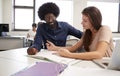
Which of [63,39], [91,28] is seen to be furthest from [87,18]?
[63,39]

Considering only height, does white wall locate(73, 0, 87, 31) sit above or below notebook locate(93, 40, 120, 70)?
above

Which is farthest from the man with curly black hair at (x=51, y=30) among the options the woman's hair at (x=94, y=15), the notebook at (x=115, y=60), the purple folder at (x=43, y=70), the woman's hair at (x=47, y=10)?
the notebook at (x=115, y=60)

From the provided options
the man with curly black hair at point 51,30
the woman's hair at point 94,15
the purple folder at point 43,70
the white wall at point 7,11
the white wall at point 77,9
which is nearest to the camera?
the purple folder at point 43,70

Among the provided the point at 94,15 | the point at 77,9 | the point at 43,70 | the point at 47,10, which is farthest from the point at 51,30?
the point at 77,9

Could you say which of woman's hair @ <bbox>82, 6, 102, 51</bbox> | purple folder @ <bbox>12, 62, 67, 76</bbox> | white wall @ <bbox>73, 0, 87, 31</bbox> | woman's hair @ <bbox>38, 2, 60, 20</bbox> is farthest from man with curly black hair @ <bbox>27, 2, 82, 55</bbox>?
white wall @ <bbox>73, 0, 87, 31</bbox>

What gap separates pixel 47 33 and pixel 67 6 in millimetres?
5321

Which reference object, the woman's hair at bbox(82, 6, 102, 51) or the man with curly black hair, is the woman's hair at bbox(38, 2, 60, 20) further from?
the woman's hair at bbox(82, 6, 102, 51)

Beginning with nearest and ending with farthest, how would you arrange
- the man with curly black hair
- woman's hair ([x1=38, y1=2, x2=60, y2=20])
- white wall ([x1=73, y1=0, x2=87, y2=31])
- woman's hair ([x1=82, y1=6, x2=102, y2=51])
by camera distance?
1. woman's hair ([x1=82, y1=6, x2=102, y2=51])
2. the man with curly black hair
3. woman's hair ([x1=38, y1=2, x2=60, y2=20])
4. white wall ([x1=73, y1=0, x2=87, y2=31])

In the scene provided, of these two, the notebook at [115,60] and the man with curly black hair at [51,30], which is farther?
the man with curly black hair at [51,30]

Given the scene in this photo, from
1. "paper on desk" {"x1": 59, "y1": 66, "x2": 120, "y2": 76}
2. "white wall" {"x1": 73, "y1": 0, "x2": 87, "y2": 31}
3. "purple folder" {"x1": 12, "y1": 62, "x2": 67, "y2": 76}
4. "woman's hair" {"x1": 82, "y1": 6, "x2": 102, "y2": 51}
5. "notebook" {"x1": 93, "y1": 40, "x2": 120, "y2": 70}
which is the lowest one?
"paper on desk" {"x1": 59, "y1": 66, "x2": 120, "y2": 76}

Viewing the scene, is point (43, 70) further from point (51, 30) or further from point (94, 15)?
point (51, 30)

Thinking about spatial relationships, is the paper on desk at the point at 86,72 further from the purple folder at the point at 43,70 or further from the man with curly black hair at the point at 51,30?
the man with curly black hair at the point at 51,30

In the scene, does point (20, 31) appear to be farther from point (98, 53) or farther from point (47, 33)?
point (98, 53)

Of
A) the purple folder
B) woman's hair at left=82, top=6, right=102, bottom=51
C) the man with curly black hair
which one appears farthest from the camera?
the man with curly black hair
